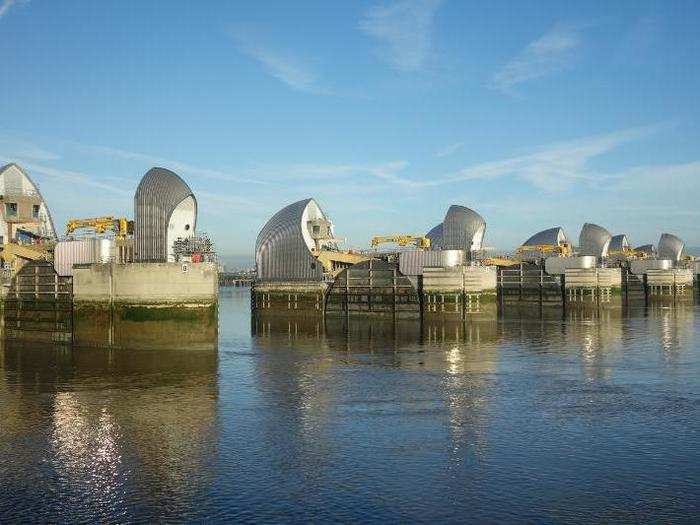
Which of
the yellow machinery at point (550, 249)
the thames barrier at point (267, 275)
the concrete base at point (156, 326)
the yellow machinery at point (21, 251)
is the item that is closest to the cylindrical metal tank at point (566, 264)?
the thames barrier at point (267, 275)

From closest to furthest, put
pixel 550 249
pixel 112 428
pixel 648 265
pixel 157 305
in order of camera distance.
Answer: pixel 112 428 < pixel 157 305 < pixel 550 249 < pixel 648 265

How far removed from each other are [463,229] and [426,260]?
92.3 ft

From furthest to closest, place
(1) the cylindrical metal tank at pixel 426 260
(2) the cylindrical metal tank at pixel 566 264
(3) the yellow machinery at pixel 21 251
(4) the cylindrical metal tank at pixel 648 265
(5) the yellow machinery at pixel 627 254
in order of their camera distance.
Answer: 1. (5) the yellow machinery at pixel 627 254
2. (4) the cylindrical metal tank at pixel 648 265
3. (2) the cylindrical metal tank at pixel 566 264
4. (1) the cylindrical metal tank at pixel 426 260
5. (3) the yellow machinery at pixel 21 251

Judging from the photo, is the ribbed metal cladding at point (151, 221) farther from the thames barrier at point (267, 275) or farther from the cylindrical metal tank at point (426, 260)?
the cylindrical metal tank at point (426, 260)

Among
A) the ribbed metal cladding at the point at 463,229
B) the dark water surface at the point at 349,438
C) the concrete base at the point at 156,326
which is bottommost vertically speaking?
the dark water surface at the point at 349,438

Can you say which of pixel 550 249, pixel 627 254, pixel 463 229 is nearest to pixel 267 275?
pixel 463 229

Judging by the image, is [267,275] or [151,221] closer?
[151,221]

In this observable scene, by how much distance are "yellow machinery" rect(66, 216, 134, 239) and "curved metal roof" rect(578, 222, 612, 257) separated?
120331 mm

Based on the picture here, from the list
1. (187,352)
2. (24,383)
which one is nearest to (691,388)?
(187,352)

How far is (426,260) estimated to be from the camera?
91562 mm

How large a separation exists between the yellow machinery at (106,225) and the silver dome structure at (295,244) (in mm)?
37736

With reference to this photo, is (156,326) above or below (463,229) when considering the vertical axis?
below

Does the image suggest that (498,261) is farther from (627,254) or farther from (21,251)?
(21,251)

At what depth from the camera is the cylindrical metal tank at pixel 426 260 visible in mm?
90625
